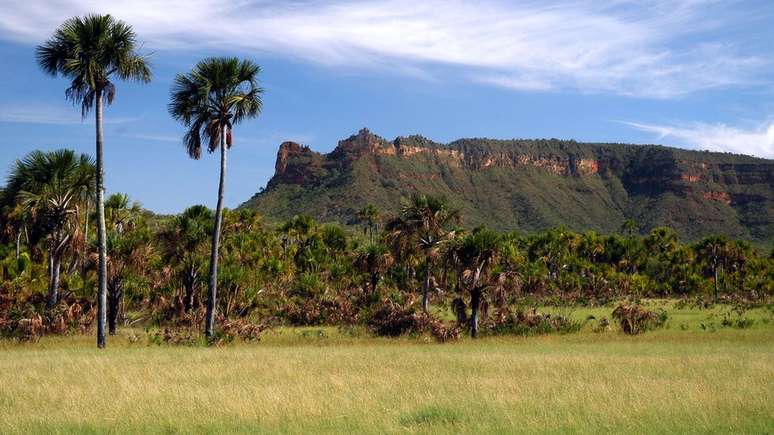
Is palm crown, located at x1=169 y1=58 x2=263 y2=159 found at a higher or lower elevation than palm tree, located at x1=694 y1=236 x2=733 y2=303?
higher

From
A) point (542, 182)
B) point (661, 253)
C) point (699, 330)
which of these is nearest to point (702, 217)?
point (542, 182)

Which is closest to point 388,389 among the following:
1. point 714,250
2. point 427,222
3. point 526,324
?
point 526,324

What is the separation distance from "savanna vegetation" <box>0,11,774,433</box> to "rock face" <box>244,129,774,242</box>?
301 ft

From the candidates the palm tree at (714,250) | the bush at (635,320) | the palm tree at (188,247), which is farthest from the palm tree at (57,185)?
the palm tree at (714,250)

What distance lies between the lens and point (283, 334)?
31812 millimetres

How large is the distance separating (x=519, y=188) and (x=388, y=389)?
16190cm

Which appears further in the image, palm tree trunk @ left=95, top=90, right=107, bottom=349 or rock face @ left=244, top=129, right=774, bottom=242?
rock face @ left=244, top=129, right=774, bottom=242

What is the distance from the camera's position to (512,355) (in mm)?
23125

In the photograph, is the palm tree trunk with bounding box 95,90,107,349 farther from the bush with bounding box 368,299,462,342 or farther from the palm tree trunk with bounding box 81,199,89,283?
the bush with bounding box 368,299,462,342

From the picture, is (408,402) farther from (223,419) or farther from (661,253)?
(661,253)

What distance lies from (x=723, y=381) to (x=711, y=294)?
5742cm

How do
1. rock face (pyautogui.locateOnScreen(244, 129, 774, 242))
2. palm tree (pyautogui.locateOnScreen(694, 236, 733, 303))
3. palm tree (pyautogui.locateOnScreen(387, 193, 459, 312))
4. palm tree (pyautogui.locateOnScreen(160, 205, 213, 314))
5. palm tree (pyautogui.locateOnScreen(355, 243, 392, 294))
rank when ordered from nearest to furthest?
palm tree (pyautogui.locateOnScreen(387, 193, 459, 312)) < palm tree (pyautogui.locateOnScreen(160, 205, 213, 314)) < palm tree (pyautogui.locateOnScreen(355, 243, 392, 294)) < palm tree (pyautogui.locateOnScreen(694, 236, 733, 303)) < rock face (pyautogui.locateOnScreen(244, 129, 774, 242))

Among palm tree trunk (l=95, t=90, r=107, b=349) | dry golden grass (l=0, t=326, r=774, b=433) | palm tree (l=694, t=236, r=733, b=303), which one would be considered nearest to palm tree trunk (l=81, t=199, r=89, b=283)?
palm tree trunk (l=95, t=90, r=107, b=349)

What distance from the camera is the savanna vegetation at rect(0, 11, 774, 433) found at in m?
12.9
